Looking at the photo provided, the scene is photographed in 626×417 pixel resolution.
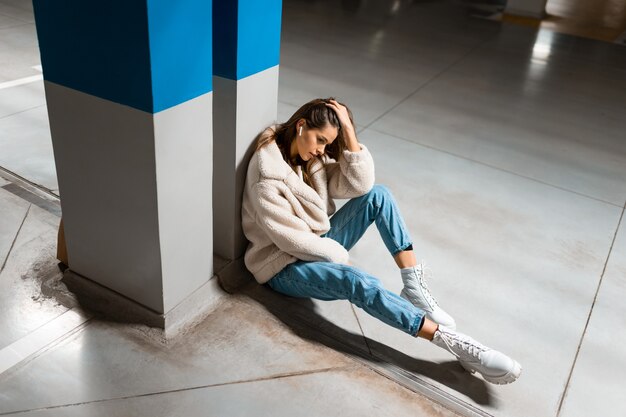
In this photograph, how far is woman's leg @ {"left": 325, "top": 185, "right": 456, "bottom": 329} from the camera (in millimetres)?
3293

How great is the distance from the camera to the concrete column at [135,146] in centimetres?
248

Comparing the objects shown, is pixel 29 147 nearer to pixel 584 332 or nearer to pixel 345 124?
pixel 345 124

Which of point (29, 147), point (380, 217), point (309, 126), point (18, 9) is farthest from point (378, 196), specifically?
point (18, 9)

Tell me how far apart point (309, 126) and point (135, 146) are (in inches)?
33.6

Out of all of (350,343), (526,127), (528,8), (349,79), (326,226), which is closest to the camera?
(350,343)

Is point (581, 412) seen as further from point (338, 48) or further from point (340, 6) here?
point (340, 6)

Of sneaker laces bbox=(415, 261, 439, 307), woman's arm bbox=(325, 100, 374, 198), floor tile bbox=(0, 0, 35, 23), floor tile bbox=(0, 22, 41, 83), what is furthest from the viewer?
floor tile bbox=(0, 0, 35, 23)

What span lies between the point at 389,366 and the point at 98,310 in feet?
4.91

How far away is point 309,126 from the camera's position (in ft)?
10.0

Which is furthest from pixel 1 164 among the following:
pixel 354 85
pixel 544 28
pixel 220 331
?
pixel 544 28

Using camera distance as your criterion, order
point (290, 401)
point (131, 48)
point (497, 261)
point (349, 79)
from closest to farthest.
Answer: point (131, 48)
point (290, 401)
point (497, 261)
point (349, 79)

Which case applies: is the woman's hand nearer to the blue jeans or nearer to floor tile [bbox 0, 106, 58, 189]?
the blue jeans

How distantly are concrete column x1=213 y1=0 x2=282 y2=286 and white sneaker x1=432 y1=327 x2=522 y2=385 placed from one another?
1.21 metres

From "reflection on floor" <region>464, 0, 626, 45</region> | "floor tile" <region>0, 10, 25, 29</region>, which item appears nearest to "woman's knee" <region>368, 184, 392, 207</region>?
"floor tile" <region>0, 10, 25, 29</region>
